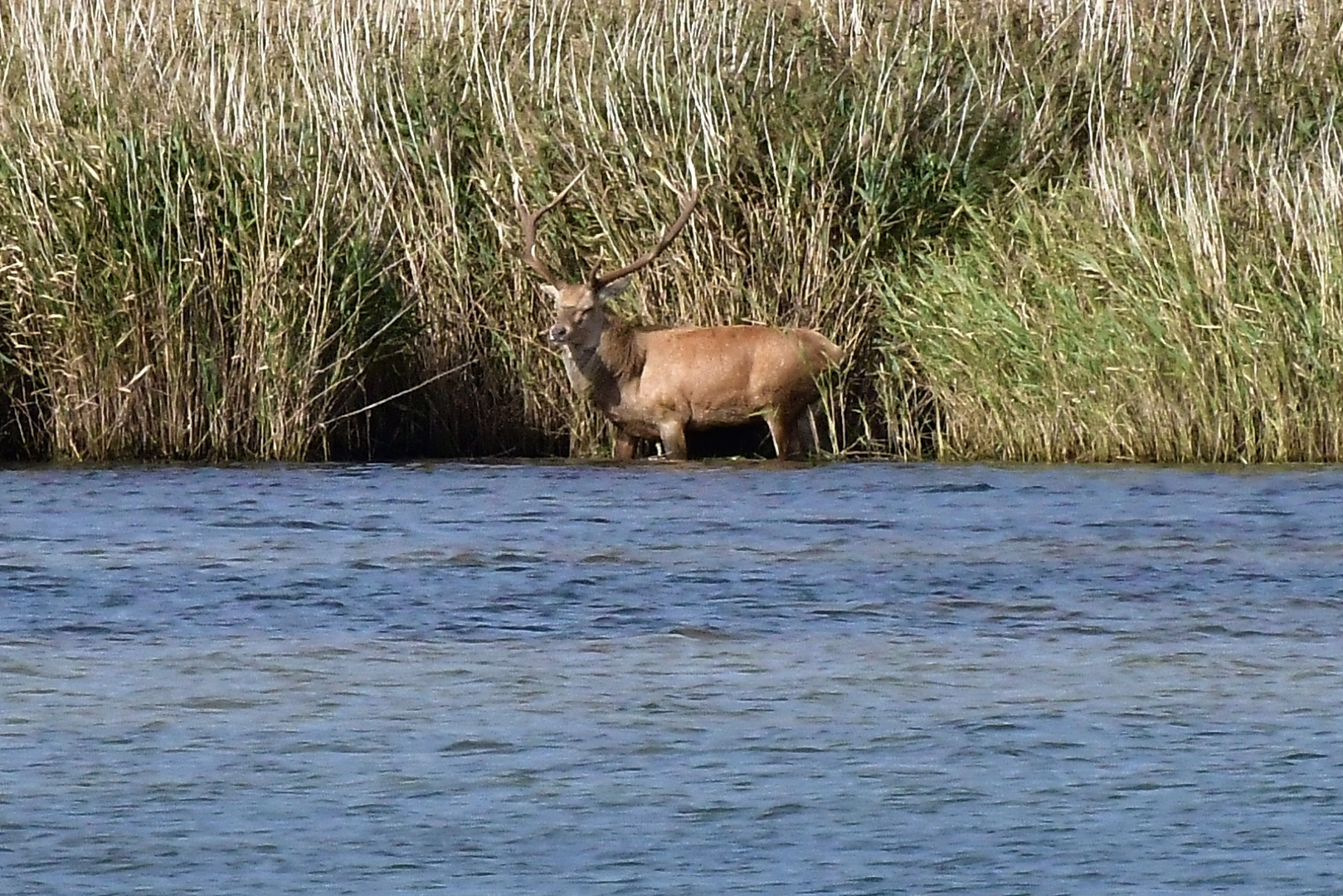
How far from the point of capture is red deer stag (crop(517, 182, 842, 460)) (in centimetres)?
1293

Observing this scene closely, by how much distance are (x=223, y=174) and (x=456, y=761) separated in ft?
22.4

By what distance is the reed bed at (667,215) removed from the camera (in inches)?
487

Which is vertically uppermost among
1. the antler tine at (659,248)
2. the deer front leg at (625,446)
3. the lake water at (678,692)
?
the antler tine at (659,248)

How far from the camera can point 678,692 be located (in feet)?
23.8

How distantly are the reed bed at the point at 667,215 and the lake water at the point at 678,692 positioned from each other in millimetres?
1009

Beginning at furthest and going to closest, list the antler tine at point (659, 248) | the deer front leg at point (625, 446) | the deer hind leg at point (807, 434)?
the deer front leg at point (625, 446), the deer hind leg at point (807, 434), the antler tine at point (659, 248)

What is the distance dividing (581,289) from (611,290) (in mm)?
185

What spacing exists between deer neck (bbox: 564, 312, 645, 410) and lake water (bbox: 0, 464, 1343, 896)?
1586mm

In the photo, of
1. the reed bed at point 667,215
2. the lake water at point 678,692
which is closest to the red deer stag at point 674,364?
the reed bed at point 667,215

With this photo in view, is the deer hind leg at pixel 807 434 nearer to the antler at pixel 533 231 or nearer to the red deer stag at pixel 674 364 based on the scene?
the red deer stag at pixel 674 364

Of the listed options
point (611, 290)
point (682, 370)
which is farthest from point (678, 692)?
point (611, 290)

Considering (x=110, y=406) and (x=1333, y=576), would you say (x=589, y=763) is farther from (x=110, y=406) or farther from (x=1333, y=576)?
(x=110, y=406)

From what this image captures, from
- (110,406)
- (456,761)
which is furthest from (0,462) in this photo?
(456,761)

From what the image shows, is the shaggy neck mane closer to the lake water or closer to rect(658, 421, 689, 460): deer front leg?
rect(658, 421, 689, 460): deer front leg
